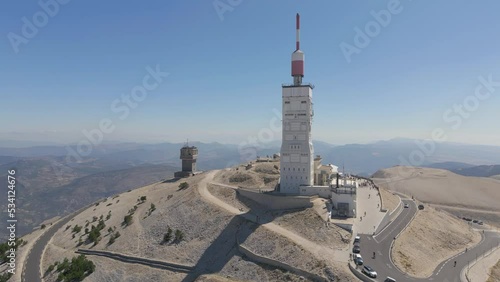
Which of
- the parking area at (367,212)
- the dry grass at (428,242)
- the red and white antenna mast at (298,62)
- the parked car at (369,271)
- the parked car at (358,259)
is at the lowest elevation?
the dry grass at (428,242)

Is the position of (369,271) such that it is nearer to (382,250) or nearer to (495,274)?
(382,250)

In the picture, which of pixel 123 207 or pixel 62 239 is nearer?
pixel 62 239

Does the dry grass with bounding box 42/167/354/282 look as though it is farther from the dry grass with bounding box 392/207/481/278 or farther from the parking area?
the dry grass with bounding box 392/207/481/278

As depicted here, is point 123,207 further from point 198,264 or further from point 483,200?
point 483,200

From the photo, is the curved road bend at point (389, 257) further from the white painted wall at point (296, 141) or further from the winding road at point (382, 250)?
the white painted wall at point (296, 141)

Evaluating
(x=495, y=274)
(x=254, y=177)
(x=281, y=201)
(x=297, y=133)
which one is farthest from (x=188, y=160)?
(x=495, y=274)

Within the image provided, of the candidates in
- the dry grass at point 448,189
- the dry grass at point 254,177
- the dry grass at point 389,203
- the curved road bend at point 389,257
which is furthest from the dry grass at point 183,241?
the dry grass at point 448,189

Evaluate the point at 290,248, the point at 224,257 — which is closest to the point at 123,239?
the point at 224,257

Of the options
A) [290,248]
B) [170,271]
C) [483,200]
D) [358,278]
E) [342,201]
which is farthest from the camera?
[483,200]
